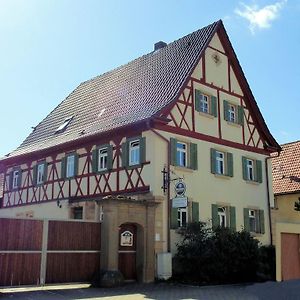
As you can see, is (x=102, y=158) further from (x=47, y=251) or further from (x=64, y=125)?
(x=47, y=251)

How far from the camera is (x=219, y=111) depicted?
24188 millimetres

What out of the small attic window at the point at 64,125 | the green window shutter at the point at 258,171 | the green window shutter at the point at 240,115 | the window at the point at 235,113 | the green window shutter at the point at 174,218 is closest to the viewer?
the green window shutter at the point at 174,218

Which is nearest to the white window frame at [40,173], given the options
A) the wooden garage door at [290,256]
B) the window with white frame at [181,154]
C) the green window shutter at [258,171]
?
the window with white frame at [181,154]

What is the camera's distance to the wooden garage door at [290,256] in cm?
1878

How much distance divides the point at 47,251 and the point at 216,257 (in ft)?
20.6

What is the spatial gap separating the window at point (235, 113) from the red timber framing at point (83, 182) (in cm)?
602

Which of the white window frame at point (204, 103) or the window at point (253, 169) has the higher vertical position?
the white window frame at point (204, 103)

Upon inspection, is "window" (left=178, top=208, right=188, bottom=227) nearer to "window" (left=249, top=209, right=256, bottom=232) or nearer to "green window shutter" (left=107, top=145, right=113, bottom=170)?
"green window shutter" (left=107, top=145, right=113, bottom=170)

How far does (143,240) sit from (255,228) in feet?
28.0

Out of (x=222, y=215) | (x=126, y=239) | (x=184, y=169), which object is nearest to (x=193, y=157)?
(x=184, y=169)

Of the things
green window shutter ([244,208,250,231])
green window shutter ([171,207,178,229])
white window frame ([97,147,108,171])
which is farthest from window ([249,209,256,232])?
white window frame ([97,147,108,171])

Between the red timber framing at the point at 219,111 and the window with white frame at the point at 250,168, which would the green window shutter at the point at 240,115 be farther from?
the window with white frame at the point at 250,168

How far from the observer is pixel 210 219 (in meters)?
22.0

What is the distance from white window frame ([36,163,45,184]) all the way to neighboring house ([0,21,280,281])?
6 cm
